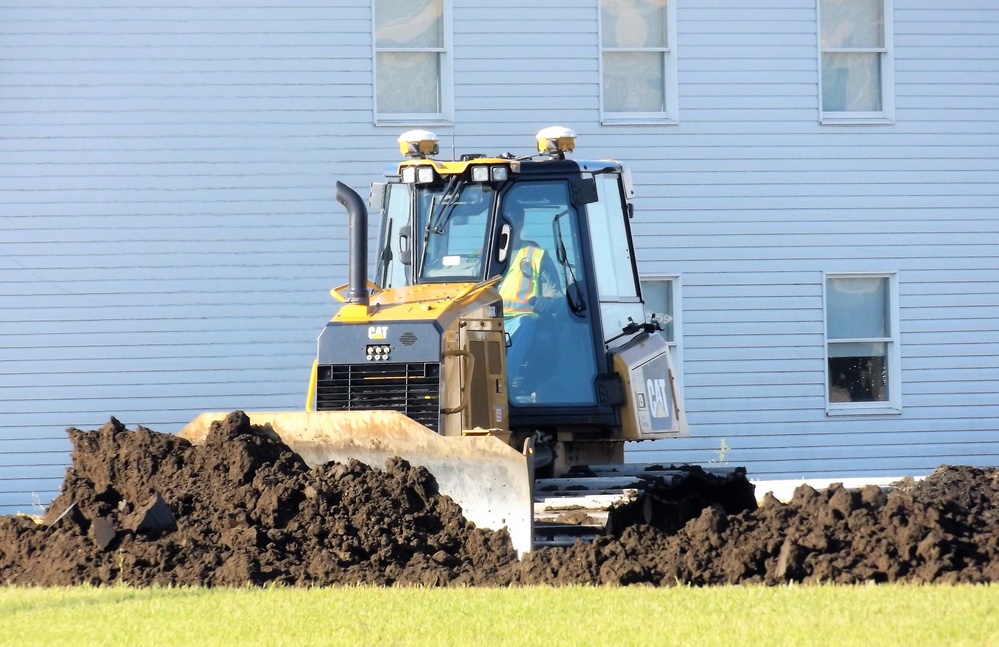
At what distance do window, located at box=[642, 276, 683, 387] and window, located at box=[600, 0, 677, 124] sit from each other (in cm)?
187

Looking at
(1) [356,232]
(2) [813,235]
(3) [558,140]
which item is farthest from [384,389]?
(2) [813,235]

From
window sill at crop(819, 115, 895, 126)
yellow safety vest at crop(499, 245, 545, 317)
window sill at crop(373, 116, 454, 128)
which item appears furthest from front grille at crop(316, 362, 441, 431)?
window sill at crop(819, 115, 895, 126)

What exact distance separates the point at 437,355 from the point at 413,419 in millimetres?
445

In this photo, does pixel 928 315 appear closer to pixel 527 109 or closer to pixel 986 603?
pixel 527 109

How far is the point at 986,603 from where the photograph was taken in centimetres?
785

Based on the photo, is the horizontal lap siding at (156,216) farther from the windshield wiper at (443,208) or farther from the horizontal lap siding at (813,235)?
the windshield wiper at (443,208)

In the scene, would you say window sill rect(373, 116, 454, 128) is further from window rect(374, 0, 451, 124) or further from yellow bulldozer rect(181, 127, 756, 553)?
yellow bulldozer rect(181, 127, 756, 553)

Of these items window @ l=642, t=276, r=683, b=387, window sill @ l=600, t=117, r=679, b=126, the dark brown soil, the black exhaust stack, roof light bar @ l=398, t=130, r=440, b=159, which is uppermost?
window sill @ l=600, t=117, r=679, b=126

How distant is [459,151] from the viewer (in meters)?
16.8

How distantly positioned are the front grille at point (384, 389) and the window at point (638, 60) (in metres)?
8.07

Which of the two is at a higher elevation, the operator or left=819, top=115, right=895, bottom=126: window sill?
left=819, top=115, right=895, bottom=126: window sill

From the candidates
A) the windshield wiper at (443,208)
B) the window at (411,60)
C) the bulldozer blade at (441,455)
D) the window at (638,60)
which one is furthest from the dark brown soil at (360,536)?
the window at (638,60)

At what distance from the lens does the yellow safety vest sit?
1083cm

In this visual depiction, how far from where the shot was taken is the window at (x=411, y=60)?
17094mm
